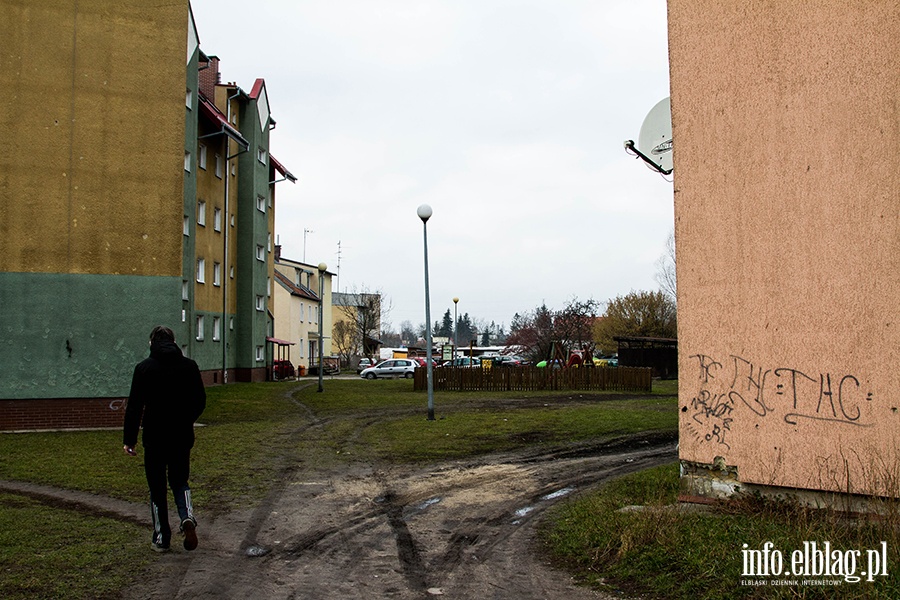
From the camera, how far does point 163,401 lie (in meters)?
6.66

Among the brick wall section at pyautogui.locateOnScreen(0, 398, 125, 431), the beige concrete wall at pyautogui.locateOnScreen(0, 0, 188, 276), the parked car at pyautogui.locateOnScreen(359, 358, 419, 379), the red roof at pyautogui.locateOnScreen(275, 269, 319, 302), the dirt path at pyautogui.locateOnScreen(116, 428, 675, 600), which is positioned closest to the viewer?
the dirt path at pyautogui.locateOnScreen(116, 428, 675, 600)

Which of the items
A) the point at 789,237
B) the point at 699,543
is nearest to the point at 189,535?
the point at 699,543

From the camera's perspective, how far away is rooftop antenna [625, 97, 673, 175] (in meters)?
10.4

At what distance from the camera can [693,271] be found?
7.90 meters

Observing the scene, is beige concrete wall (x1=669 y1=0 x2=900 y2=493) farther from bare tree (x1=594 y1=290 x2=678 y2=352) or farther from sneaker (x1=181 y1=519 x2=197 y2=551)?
bare tree (x1=594 y1=290 x2=678 y2=352)

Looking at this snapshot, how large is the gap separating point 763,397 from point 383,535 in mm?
3811

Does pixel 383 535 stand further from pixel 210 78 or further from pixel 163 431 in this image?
pixel 210 78

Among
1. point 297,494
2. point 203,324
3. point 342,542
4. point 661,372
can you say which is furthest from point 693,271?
point 661,372

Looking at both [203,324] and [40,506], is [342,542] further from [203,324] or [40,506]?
[203,324]

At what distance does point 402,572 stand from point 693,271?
4.16 metres

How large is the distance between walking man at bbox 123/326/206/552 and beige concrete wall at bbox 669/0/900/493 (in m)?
4.78

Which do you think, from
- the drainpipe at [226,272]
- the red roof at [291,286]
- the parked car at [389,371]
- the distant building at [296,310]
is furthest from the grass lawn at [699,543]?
the red roof at [291,286]

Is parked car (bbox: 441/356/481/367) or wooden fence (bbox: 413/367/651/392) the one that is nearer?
wooden fence (bbox: 413/367/651/392)

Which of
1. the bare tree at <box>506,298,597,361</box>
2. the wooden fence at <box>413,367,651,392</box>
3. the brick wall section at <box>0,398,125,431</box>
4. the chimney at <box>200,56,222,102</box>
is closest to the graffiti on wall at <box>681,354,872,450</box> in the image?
the brick wall section at <box>0,398,125,431</box>
